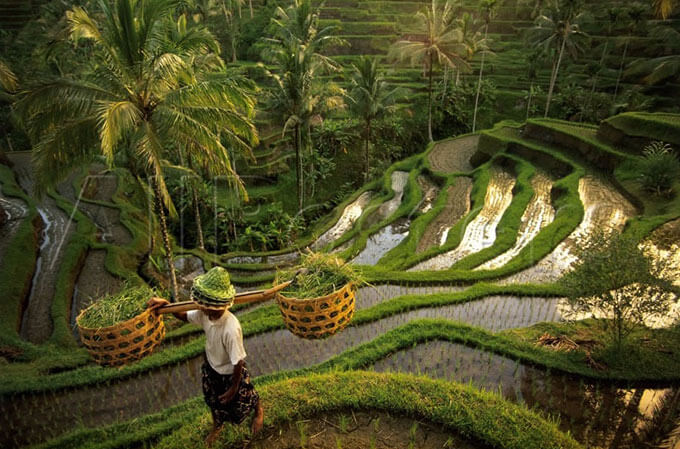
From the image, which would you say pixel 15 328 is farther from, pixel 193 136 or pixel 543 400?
pixel 543 400

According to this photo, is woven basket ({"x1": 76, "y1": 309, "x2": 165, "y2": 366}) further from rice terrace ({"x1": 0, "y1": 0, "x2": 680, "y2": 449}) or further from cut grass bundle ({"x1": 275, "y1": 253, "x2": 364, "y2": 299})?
cut grass bundle ({"x1": 275, "y1": 253, "x2": 364, "y2": 299})

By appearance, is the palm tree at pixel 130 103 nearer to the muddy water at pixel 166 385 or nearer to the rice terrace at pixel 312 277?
the rice terrace at pixel 312 277

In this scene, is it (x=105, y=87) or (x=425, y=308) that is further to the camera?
(x=425, y=308)

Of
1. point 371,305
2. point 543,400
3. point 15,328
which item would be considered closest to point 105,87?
point 15,328

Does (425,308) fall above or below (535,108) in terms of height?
below

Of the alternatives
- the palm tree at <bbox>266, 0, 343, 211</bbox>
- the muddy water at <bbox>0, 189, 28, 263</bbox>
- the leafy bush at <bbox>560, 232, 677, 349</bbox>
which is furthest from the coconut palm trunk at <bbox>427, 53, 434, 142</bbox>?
the muddy water at <bbox>0, 189, 28, 263</bbox>

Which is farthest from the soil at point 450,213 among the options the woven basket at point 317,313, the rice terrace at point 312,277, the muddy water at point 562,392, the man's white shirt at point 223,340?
the man's white shirt at point 223,340

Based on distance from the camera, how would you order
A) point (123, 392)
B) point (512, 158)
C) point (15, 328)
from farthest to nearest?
point (512, 158)
point (15, 328)
point (123, 392)
